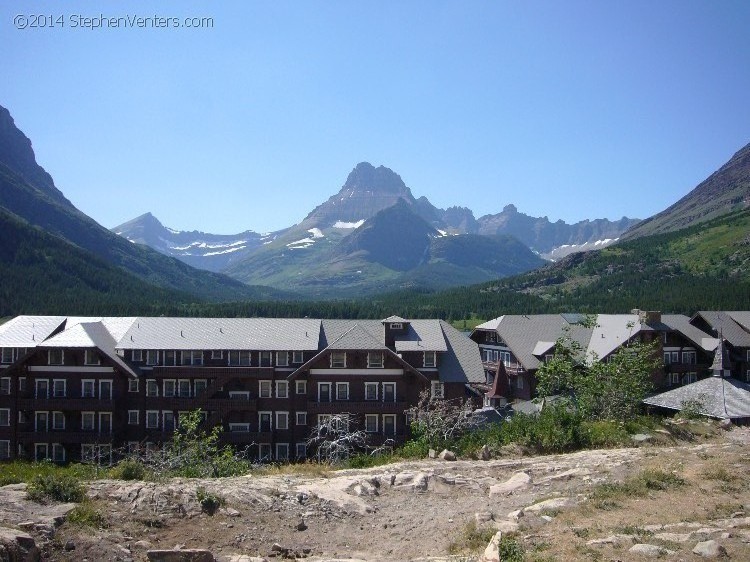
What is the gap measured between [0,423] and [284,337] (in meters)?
23.4

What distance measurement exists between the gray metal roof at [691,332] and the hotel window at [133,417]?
179 feet

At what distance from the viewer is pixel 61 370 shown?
48.5 meters

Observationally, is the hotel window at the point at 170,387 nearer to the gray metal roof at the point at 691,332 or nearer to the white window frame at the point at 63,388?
the white window frame at the point at 63,388

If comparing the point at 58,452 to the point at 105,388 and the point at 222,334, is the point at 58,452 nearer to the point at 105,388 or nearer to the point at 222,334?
the point at 105,388

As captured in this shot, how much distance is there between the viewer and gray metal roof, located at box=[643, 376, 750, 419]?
45000mm

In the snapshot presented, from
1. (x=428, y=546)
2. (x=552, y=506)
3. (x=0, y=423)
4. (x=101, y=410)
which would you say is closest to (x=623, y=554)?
(x=552, y=506)

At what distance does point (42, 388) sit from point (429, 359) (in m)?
31.2

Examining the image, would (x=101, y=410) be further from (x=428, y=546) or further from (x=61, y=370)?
(x=428, y=546)

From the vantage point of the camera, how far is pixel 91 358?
48.8m

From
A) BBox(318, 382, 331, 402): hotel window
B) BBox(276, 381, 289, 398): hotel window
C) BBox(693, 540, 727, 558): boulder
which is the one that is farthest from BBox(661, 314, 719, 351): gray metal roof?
BBox(693, 540, 727, 558): boulder

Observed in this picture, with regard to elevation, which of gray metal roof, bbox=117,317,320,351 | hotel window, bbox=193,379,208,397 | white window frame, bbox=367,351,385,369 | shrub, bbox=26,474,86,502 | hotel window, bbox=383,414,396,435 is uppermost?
gray metal roof, bbox=117,317,320,351

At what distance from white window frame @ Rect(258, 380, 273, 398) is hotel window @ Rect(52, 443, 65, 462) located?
1587cm

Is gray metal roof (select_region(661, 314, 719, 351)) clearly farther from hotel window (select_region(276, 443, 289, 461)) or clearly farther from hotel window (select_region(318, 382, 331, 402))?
hotel window (select_region(276, 443, 289, 461))

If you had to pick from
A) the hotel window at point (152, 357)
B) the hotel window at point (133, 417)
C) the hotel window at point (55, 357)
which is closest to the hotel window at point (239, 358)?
the hotel window at point (152, 357)
